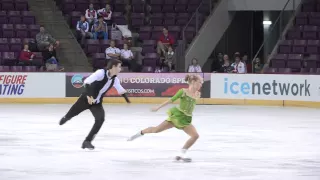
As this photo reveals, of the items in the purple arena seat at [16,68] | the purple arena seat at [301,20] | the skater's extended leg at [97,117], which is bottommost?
the purple arena seat at [16,68]

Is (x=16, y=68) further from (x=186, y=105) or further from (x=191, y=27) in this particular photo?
(x=186, y=105)

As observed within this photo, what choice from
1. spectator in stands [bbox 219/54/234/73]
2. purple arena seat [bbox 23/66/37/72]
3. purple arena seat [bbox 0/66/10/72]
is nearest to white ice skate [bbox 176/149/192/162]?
purple arena seat [bbox 0/66/10/72]

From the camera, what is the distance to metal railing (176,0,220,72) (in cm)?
2817

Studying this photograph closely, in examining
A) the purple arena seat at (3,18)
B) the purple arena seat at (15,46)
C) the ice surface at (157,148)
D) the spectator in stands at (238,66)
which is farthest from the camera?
the purple arena seat at (3,18)

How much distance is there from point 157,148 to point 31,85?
40.9 feet

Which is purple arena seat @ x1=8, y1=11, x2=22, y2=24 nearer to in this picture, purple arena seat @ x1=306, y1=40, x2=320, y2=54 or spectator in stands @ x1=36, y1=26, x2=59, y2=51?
spectator in stands @ x1=36, y1=26, x2=59, y2=51

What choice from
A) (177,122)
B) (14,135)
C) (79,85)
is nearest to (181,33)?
(79,85)

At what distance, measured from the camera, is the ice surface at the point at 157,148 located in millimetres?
10849

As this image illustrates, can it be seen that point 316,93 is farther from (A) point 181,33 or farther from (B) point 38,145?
(B) point 38,145

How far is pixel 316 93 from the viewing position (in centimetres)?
2497

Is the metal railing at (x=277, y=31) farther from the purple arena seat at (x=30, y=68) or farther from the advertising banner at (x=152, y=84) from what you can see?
the purple arena seat at (x=30, y=68)

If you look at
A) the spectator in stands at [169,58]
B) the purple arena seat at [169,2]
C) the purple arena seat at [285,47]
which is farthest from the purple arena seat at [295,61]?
the purple arena seat at [169,2]

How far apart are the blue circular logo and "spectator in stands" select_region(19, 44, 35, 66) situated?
1.76 metres

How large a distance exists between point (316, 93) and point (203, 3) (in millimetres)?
7421
